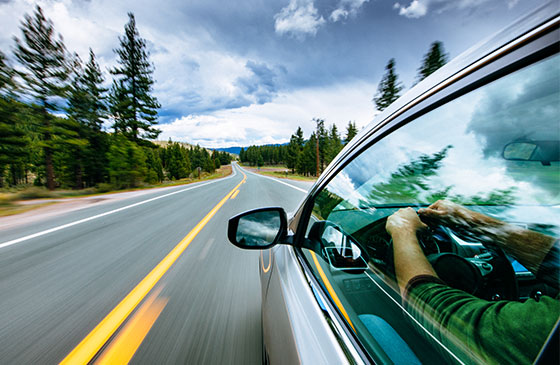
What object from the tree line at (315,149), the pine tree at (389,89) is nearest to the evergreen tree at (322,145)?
the tree line at (315,149)

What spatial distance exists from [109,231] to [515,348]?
6.15 m

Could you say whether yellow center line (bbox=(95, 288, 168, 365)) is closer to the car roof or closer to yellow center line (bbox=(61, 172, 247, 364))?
yellow center line (bbox=(61, 172, 247, 364))

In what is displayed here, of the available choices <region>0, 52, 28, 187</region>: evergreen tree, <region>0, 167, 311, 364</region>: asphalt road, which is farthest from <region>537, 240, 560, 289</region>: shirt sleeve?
<region>0, 52, 28, 187</region>: evergreen tree

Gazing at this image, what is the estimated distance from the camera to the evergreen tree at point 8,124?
42.5 ft

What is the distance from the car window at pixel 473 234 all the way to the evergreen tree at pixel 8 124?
21266 mm

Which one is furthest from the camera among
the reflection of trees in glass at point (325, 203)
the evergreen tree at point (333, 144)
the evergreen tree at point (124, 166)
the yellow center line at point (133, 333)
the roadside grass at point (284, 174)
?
the evergreen tree at point (333, 144)

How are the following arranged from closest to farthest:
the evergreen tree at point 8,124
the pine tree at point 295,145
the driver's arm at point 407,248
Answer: the driver's arm at point 407,248 < the evergreen tree at point 8,124 < the pine tree at point 295,145

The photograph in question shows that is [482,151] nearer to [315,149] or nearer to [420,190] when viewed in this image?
[420,190]

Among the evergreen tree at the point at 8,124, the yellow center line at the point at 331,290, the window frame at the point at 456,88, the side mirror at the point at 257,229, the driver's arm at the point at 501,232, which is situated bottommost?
the yellow center line at the point at 331,290

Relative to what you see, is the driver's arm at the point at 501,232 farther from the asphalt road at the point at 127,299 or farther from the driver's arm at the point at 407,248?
the asphalt road at the point at 127,299

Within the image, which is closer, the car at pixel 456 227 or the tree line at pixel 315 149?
the car at pixel 456 227

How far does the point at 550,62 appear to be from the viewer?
466mm

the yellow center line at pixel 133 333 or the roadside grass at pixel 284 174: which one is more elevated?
the yellow center line at pixel 133 333

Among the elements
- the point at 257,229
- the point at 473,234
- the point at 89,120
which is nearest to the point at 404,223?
the point at 473,234
